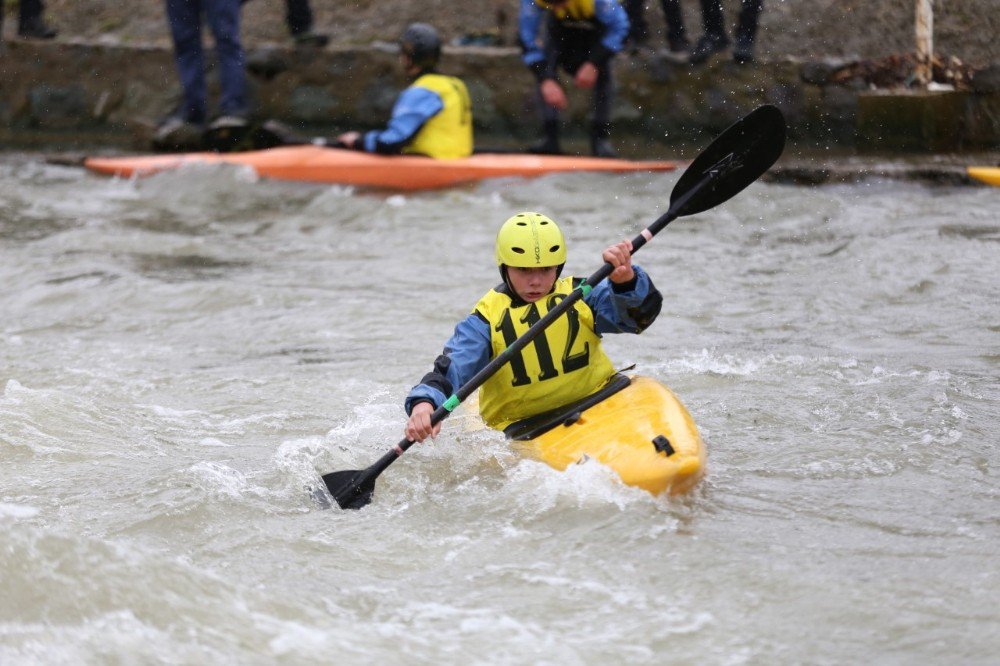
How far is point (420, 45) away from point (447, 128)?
0.82 meters

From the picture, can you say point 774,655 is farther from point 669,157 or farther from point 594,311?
point 669,157

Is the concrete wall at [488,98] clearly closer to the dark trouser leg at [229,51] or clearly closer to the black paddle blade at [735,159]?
the dark trouser leg at [229,51]

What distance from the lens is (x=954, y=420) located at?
18.8ft

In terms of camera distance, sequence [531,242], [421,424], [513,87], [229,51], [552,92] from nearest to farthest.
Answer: [421,424] < [531,242] < [552,92] < [229,51] < [513,87]

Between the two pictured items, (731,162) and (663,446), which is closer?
(663,446)

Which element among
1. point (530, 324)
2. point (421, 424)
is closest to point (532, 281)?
point (530, 324)

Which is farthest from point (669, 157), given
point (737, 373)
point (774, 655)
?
point (774, 655)

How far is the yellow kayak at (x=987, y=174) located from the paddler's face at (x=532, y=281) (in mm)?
6195

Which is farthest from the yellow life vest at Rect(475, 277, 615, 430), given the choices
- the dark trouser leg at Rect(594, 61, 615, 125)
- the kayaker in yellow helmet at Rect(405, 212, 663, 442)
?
the dark trouser leg at Rect(594, 61, 615, 125)

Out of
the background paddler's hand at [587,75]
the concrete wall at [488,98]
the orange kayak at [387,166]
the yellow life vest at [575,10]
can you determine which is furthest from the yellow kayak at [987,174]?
the yellow life vest at [575,10]

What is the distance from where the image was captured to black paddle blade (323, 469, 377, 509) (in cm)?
506

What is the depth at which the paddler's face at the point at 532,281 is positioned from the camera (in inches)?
201

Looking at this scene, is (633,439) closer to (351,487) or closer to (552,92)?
(351,487)

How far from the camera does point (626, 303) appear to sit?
5.00 metres
